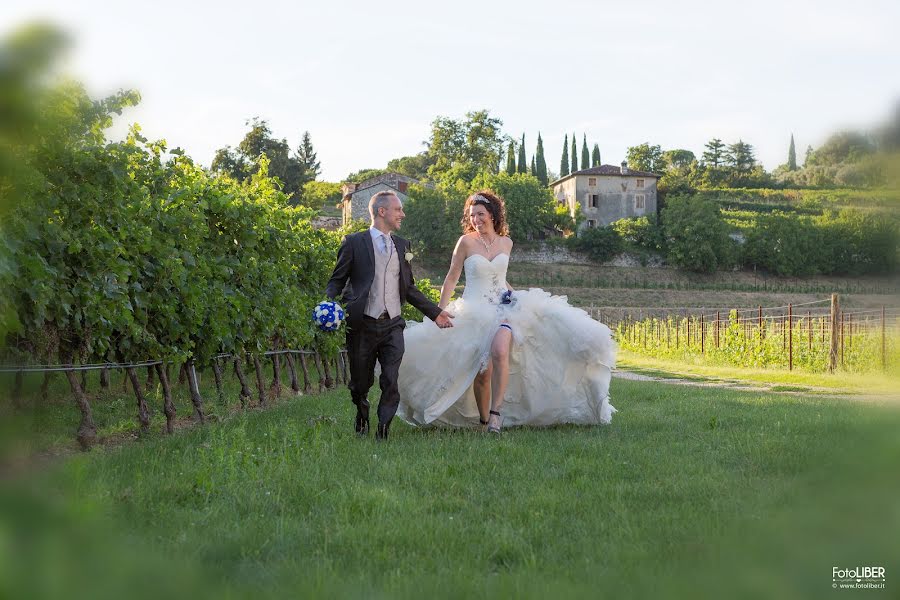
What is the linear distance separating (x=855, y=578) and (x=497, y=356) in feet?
26.0

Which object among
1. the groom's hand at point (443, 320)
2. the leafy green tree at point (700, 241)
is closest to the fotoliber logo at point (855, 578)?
the groom's hand at point (443, 320)

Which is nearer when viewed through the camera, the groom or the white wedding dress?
the groom

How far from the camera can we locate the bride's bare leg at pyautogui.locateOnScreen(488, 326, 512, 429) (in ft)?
27.2

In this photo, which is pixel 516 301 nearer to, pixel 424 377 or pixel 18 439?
pixel 424 377

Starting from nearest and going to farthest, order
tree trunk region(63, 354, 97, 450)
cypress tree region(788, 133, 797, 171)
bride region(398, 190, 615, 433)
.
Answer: cypress tree region(788, 133, 797, 171), tree trunk region(63, 354, 97, 450), bride region(398, 190, 615, 433)

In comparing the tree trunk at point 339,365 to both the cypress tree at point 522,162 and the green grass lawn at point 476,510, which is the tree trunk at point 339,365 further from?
the cypress tree at point 522,162

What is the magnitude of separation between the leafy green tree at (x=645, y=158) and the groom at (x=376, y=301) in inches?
4751

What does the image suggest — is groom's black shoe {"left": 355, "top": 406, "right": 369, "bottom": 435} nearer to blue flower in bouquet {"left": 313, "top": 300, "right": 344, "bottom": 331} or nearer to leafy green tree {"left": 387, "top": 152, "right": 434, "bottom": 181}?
blue flower in bouquet {"left": 313, "top": 300, "right": 344, "bottom": 331}

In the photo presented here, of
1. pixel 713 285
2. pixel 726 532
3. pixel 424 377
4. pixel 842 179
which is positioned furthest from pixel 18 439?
pixel 713 285

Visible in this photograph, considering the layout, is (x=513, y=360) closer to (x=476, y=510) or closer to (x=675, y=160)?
(x=476, y=510)

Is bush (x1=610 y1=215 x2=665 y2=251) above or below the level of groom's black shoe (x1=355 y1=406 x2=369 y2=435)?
above

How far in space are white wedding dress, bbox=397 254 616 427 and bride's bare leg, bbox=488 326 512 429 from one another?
0.14 metres

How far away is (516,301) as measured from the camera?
29.7ft

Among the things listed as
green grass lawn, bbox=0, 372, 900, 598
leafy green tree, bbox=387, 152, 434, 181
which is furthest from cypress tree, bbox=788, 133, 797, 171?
leafy green tree, bbox=387, 152, 434, 181
